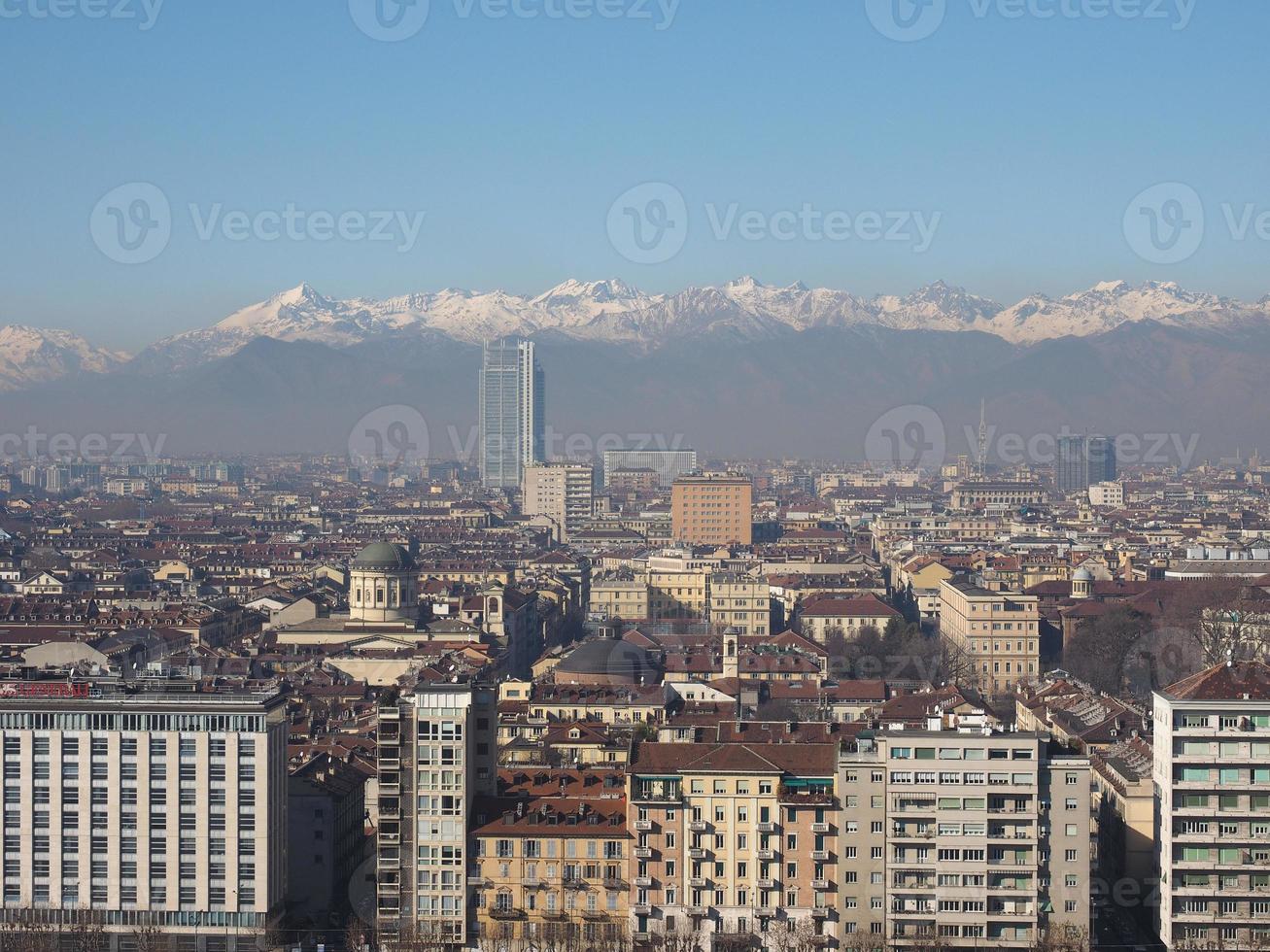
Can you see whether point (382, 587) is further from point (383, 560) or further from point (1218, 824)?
point (1218, 824)

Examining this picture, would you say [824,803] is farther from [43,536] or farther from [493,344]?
[493,344]

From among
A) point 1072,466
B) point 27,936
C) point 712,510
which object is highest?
point 1072,466

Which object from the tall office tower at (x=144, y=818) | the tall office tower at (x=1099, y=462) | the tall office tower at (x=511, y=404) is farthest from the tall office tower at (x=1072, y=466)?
the tall office tower at (x=144, y=818)

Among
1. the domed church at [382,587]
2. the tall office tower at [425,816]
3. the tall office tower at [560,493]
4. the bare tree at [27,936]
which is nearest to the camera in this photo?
the bare tree at [27,936]

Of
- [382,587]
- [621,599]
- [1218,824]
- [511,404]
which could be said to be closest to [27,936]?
[1218,824]

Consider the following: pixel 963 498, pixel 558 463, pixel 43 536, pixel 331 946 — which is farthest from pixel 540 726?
pixel 963 498

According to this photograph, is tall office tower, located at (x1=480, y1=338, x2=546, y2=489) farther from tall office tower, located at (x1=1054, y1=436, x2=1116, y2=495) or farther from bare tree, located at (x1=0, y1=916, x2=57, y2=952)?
bare tree, located at (x1=0, y1=916, x2=57, y2=952)

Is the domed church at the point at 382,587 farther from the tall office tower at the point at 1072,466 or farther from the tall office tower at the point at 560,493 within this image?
the tall office tower at the point at 1072,466
